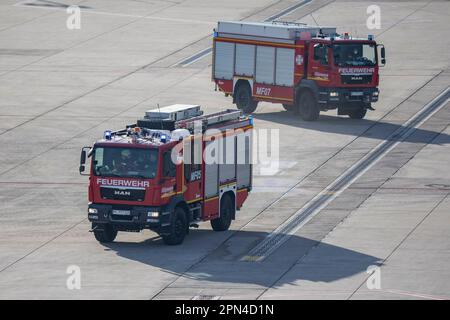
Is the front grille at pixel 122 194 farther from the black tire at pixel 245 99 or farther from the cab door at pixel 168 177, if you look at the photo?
the black tire at pixel 245 99

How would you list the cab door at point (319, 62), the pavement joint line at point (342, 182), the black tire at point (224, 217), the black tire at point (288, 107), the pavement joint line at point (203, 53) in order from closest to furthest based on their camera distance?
the pavement joint line at point (342, 182), the black tire at point (224, 217), the cab door at point (319, 62), the black tire at point (288, 107), the pavement joint line at point (203, 53)

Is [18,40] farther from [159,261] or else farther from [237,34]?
[159,261]

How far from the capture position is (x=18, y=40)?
6588cm

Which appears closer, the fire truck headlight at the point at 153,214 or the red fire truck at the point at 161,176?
the fire truck headlight at the point at 153,214

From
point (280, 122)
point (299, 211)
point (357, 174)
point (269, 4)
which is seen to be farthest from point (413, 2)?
point (299, 211)

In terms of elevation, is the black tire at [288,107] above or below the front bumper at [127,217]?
above

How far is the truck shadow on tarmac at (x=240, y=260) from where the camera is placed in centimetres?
2930

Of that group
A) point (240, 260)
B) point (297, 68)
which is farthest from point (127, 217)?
point (297, 68)

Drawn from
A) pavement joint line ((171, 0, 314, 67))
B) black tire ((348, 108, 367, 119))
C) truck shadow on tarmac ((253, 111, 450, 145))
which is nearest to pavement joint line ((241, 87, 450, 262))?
truck shadow on tarmac ((253, 111, 450, 145))

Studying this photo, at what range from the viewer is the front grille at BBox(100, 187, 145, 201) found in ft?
103

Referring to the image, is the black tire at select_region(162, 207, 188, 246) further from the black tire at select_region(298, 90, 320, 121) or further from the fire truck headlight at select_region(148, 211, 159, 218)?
the black tire at select_region(298, 90, 320, 121)

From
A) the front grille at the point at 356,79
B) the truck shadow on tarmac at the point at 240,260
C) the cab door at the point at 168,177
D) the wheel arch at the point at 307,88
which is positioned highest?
the front grille at the point at 356,79

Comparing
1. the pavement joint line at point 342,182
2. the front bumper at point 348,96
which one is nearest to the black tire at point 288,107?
the front bumper at point 348,96

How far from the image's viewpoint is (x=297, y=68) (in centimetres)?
4988
